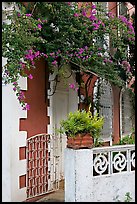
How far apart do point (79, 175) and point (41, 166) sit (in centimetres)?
217

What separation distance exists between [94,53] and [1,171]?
3099 millimetres

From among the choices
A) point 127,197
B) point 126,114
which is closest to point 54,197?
point 127,197

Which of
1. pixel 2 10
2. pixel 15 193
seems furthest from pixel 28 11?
A: pixel 15 193

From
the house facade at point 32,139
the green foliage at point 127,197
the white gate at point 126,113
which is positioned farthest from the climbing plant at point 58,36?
the white gate at point 126,113

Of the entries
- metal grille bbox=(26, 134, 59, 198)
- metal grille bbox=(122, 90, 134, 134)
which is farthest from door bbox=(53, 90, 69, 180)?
metal grille bbox=(122, 90, 134, 134)

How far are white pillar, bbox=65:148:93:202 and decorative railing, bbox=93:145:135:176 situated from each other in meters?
0.16

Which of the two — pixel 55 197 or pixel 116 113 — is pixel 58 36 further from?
pixel 116 113

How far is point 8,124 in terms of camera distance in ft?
18.3

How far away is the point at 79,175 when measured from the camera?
168 inches

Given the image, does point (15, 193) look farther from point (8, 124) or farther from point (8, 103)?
point (8, 103)

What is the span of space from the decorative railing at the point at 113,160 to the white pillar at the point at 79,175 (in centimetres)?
16

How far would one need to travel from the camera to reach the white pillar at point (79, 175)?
425 centimetres

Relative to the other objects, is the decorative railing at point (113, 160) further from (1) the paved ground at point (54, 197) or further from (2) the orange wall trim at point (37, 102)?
(2) the orange wall trim at point (37, 102)

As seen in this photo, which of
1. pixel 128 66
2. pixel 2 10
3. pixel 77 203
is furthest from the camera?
pixel 128 66
